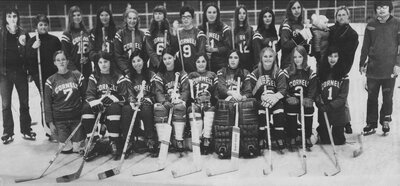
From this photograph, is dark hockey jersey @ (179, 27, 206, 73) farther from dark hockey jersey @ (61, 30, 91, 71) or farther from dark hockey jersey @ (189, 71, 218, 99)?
dark hockey jersey @ (61, 30, 91, 71)

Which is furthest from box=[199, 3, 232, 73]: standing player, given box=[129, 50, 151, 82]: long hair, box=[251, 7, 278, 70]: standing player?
box=[129, 50, 151, 82]: long hair

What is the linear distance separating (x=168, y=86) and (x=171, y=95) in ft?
0.36

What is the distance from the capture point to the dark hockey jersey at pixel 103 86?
300 cm

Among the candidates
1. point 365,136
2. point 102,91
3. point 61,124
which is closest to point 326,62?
point 365,136

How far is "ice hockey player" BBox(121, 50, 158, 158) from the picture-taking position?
289 cm

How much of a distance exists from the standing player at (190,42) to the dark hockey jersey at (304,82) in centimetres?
76

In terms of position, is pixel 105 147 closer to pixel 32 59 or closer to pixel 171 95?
pixel 171 95

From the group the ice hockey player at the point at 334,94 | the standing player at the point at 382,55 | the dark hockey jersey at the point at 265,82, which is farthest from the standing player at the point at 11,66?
the standing player at the point at 382,55

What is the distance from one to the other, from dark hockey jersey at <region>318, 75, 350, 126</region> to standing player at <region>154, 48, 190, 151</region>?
3.48 feet

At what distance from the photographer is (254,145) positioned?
2785 mm

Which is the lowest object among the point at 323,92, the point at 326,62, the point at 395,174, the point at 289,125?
the point at 395,174

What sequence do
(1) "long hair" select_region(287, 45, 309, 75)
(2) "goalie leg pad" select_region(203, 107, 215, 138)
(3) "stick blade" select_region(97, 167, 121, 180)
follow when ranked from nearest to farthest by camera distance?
(3) "stick blade" select_region(97, 167, 121, 180) < (2) "goalie leg pad" select_region(203, 107, 215, 138) < (1) "long hair" select_region(287, 45, 309, 75)

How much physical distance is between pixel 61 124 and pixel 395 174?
7.69ft

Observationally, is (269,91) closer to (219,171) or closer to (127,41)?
(219,171)
